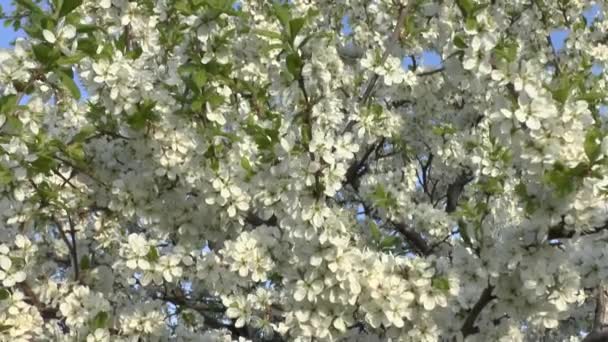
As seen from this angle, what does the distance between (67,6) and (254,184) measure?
52.1 inches

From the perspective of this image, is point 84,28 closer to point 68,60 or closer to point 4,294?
point 68,60

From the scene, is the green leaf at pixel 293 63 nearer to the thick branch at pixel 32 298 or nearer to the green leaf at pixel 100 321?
the green leaf at pixel 100 321

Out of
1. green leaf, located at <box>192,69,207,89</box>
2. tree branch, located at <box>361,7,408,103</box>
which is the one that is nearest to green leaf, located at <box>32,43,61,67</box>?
green leaf, located at <box>192,69,207,89</box>

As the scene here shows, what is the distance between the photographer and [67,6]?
379 centimetres

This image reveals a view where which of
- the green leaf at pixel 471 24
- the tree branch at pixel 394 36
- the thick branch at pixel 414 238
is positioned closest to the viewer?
the green leaf at pixel 471 24

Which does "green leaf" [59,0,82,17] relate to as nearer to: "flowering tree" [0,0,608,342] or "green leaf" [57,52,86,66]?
"flowering tree" [0,0,608,342]

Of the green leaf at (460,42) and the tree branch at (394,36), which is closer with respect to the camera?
the green leaf at (460,42)

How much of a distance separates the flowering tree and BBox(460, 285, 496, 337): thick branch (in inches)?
0.9

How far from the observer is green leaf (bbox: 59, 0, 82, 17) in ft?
12.4

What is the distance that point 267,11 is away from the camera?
7.25m

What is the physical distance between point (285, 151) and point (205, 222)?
1.22 metres

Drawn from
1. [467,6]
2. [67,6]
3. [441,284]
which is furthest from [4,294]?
[467,6]

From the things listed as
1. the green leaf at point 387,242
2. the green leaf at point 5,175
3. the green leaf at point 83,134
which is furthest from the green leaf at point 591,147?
the green leaf at point 5,175

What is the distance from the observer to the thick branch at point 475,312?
3896mm
